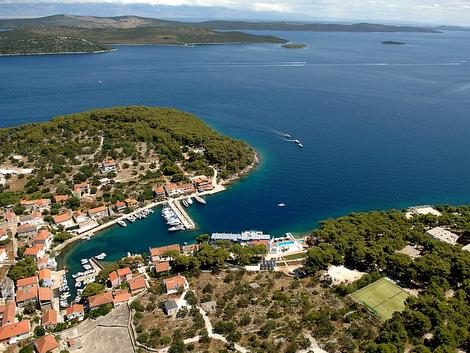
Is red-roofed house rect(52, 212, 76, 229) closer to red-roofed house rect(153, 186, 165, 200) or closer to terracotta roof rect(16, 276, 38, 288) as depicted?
terracotta roof rect(16, 276, 38, 288)

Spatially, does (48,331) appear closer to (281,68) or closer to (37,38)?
(281,68)

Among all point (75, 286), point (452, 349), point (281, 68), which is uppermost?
point (281, 68)

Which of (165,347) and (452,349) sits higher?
(452,349)

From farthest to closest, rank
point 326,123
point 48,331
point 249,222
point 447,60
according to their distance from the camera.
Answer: point 447,60 < point 326,123 < point 249,222 < point 48,331

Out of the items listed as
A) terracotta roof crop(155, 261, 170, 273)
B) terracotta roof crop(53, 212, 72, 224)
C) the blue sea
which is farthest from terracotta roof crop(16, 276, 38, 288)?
terracotta roof crop(53, 212, 72, 224)

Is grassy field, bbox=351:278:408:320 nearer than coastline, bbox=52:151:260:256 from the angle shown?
Yes

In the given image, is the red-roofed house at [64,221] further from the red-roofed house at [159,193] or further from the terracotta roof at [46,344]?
the terracotta roof at [46,344]

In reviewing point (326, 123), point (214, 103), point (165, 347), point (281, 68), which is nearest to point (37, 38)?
point (281, 68)
